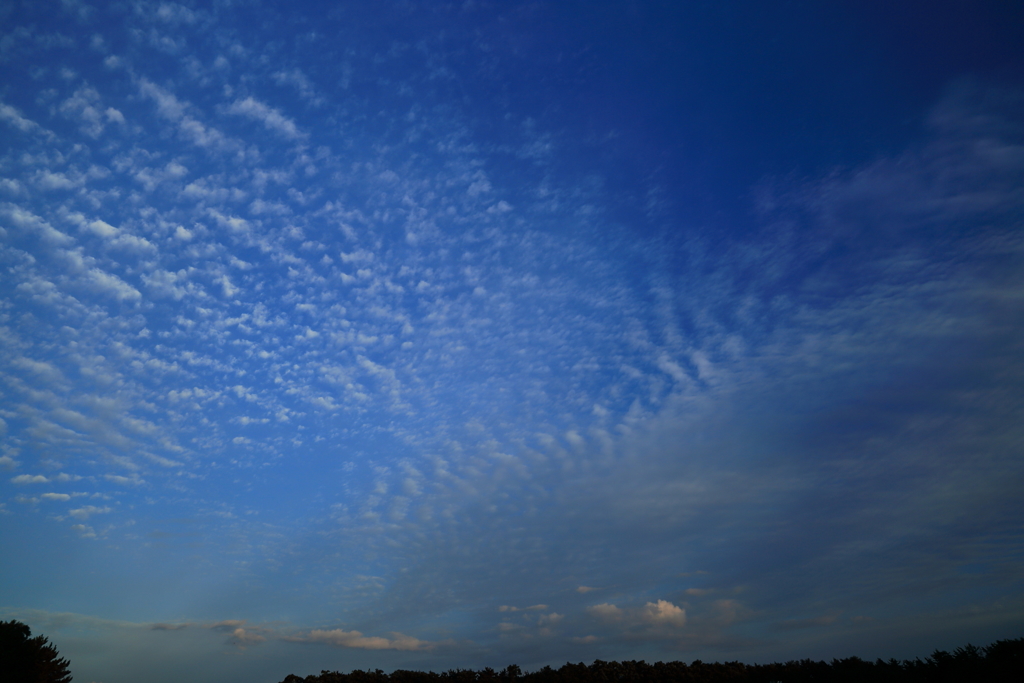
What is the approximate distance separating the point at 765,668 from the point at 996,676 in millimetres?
8056

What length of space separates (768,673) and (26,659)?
134 ft

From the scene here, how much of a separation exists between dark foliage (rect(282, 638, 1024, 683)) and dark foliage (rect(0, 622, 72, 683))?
1887 cm

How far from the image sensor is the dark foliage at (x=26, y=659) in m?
28.9

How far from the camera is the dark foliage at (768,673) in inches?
683

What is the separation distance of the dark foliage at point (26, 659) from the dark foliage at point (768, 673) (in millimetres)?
18874

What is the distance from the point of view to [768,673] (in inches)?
854

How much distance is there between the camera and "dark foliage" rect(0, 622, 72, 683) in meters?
28.9

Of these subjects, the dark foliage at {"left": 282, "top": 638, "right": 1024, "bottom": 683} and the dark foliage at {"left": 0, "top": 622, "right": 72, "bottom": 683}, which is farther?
the dark foliage at {"left": 0, "top": 622, "right": 72, "bottom": 683}

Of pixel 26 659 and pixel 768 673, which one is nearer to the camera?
pixel 768 673

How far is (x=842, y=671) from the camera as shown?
20297 millimetres

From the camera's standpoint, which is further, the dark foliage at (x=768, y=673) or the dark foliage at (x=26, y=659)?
the dark foliage at (x=26, y=659)

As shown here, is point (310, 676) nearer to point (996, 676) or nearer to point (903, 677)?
point (903, 677)

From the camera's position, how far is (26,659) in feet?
97.3

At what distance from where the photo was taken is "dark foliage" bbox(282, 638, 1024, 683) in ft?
56.9
